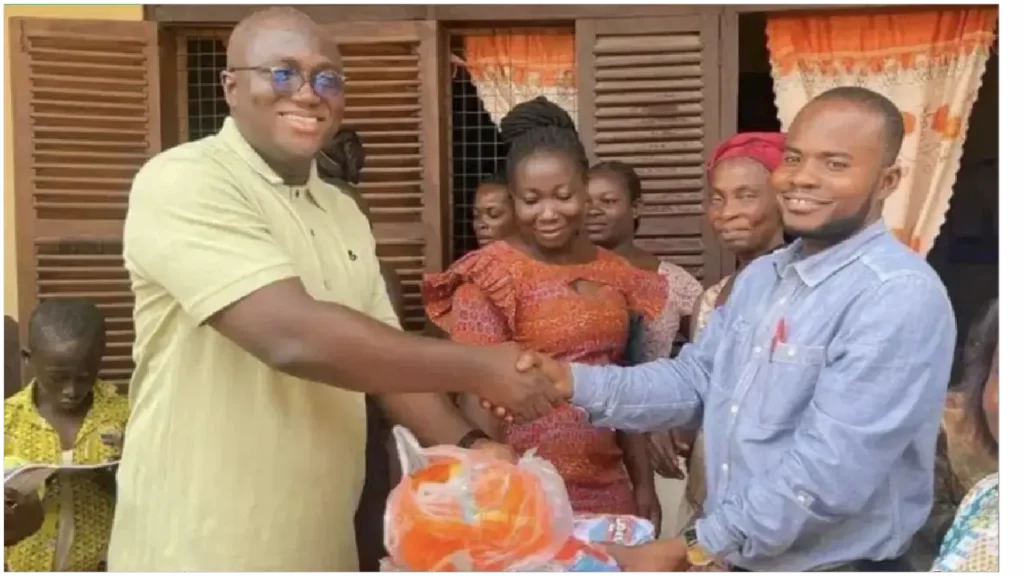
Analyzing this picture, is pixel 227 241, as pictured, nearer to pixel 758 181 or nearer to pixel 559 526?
pixel 559 526

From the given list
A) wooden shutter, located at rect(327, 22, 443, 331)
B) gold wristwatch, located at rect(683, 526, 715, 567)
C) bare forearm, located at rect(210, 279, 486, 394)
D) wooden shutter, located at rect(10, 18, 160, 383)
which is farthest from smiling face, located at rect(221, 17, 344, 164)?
wooden shutter, located at rect(10, 18, 160, 383)

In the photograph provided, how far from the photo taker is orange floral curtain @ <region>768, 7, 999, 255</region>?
3.92 metres

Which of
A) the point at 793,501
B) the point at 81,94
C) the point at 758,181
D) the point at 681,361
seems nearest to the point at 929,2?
the point at 758,181

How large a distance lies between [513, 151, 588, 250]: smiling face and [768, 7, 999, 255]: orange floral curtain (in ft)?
5.11

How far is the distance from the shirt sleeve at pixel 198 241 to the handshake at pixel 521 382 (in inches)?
16.8

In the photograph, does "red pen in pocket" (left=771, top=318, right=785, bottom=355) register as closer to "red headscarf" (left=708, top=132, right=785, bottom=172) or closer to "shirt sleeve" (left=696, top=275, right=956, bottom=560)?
"shirt sleeve" (left=696, top=275, right=956, bottom=560)

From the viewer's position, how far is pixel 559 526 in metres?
1.82

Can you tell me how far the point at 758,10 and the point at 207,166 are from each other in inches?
99.7

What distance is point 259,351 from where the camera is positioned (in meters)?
1.76

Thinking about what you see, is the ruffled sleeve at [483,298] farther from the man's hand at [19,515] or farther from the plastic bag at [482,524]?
the man's hand at [19,515]

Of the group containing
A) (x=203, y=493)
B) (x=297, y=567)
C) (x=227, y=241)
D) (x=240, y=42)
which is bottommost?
(x=297, y=567)

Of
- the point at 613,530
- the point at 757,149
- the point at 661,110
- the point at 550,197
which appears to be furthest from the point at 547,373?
the point at 661,110

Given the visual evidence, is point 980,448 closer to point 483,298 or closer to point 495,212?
point 483,298

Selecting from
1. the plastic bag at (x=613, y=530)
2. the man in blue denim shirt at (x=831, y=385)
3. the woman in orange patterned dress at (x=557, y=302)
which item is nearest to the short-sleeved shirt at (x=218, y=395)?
the plastic bag at (x=613, y=530)
